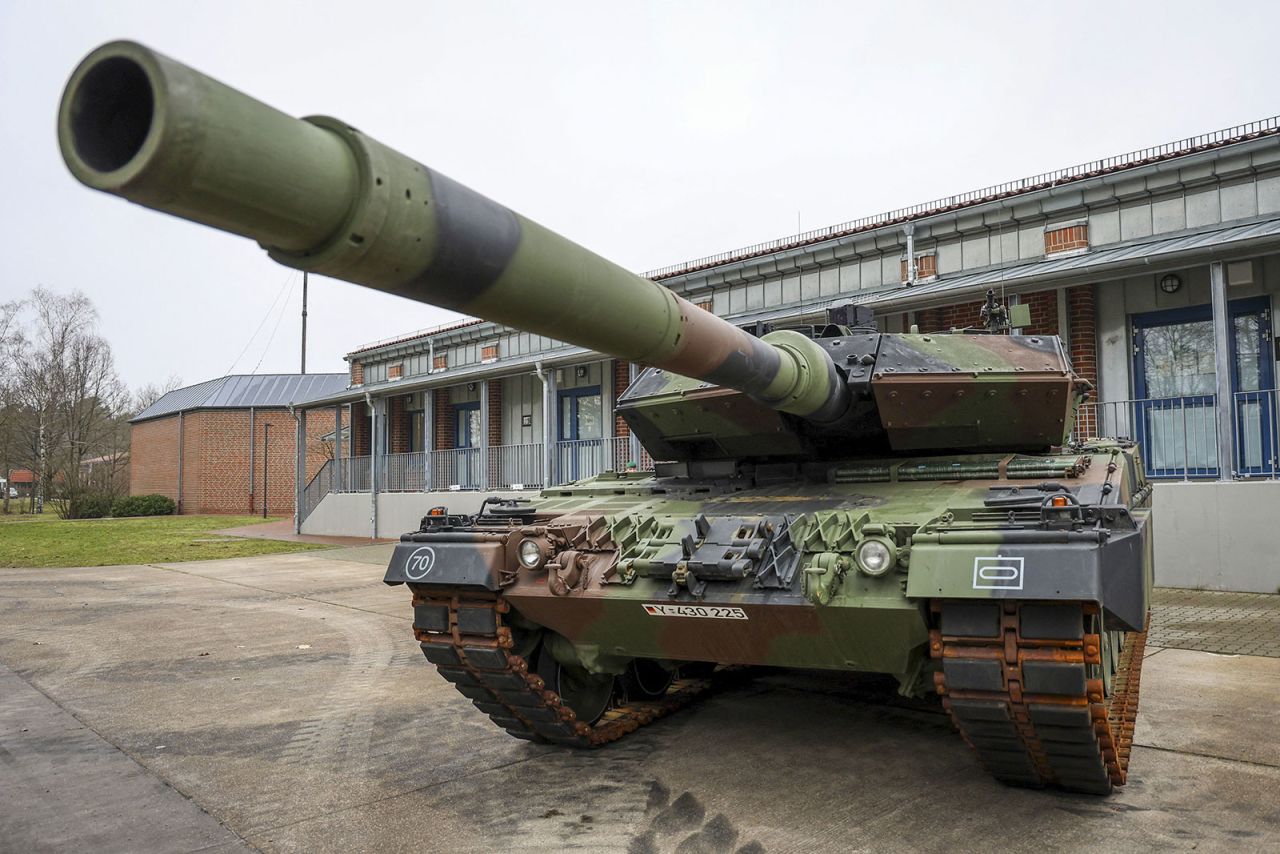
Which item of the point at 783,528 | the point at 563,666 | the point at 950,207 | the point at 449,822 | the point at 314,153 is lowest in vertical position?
the point at 449,822

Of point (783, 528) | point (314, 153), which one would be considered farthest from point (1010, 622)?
point (314, 153)

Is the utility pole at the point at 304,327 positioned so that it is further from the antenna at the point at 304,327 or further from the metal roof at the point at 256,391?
the metal roof at the point at 256,391

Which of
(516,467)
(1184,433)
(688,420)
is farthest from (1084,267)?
(516,467)

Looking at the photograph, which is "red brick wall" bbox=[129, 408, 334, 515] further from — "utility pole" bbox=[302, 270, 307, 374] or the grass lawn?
"utility pole" bbox=[302, 270, 307, 374]

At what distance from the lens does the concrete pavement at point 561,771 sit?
472cm

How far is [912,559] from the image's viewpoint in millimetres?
4465

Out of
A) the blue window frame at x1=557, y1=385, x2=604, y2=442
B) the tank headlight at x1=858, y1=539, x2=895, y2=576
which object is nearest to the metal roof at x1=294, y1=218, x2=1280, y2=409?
the blue window frame at x1=557, y1=385, x2=604, y2=442

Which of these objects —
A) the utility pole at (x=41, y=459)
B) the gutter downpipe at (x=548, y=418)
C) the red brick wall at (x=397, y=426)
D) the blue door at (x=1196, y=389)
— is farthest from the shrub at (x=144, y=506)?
the blue door at (x=1196, y=389)

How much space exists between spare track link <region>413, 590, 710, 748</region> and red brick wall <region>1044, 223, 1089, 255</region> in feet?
34.3

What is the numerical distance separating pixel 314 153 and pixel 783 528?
348cm

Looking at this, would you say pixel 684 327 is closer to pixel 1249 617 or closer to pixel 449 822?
pixel 449 822

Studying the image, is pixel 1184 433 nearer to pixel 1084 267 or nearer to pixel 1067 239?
pixel 1084 267

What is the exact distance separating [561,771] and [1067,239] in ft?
36.6

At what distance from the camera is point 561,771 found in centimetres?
579
